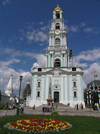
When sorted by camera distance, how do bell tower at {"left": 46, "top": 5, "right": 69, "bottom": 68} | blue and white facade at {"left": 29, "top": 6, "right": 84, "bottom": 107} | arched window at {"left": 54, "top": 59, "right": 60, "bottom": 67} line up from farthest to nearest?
arched window at {"left": 54, "top": 59, "right": 60, "bottom": 67}
bell tower at {"left": 46, "top": 5, "right": 69, "bottom": 68}
blue and white facade at {"left": 29, "top": 6, "right": 84, "bottom": 107}

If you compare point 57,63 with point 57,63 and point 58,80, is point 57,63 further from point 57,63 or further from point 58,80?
point 58,80

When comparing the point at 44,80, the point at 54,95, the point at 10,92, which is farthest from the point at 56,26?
the point at 10,92

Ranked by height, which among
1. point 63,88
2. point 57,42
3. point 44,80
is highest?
point 57,42

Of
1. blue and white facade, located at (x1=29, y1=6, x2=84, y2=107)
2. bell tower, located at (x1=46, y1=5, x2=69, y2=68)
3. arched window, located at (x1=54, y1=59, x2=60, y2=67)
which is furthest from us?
arched window, located at (x1=54, y1=59, x2=60, y2=67)

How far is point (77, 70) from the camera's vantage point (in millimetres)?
36812

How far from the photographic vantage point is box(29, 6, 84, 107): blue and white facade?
34.6 m

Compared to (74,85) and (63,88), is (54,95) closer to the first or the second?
(63,88)

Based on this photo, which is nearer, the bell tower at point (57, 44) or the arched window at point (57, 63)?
the bell tower at point (57, 44)

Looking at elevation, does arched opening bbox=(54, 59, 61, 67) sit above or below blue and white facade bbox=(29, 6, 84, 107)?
above

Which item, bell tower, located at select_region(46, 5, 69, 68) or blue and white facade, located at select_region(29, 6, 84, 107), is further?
bell tower, located at select_region(46, 5, 69, 68)

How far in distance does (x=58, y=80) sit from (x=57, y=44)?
564 inches

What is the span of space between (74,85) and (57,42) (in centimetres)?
1754

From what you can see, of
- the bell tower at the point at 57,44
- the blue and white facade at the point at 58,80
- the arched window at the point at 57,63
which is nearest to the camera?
the blue and white facade at the point at 58,80

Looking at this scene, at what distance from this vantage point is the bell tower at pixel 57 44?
132 feet
